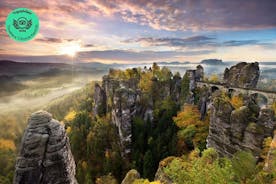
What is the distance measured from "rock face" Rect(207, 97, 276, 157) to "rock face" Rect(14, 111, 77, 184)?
2155cm

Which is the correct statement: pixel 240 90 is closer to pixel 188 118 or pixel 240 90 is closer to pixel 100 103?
pixel 188 118

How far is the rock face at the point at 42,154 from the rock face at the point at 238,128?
70.7 ft

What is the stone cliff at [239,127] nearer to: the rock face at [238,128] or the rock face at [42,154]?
the rock face at [238,128]

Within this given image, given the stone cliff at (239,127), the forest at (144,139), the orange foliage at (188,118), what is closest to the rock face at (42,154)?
→ the forest at (144,139)

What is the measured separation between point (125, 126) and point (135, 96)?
24.1 feet

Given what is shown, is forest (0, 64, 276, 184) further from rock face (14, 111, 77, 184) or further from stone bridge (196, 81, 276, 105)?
rock face (14, 111, 77, 184)

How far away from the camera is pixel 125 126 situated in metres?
49.2

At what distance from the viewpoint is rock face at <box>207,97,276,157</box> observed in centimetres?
2520

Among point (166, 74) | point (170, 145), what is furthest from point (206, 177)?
point (166, 74)

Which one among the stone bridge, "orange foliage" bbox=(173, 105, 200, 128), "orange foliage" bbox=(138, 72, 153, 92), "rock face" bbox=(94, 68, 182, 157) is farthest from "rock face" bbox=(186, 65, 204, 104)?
"orange foliage" bbox=(138, 72, 153, 92)

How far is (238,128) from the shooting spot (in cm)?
2698

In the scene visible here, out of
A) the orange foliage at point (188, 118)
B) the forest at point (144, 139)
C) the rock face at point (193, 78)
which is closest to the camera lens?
the forest at point (144, 139)

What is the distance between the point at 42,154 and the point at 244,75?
172ft

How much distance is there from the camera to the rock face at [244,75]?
51.0 metres
